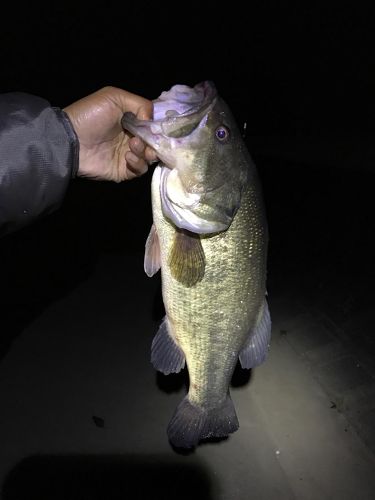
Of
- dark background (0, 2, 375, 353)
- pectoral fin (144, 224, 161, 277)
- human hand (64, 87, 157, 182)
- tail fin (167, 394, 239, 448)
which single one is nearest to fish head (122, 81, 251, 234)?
pectoral fin (144, 224, 161, 277)

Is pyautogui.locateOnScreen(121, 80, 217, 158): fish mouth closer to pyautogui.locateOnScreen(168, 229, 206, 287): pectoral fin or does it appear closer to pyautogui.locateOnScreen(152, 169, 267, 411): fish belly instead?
pyautogui.locateOnScreen(152, 169, 267, 411): fish belly

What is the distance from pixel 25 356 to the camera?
352 centimetres

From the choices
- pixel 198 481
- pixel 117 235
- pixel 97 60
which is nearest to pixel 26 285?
pixel 117 235

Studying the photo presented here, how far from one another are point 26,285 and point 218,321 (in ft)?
11.9

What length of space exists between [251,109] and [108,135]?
14772 millimetres

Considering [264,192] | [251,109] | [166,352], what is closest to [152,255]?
[166,352]

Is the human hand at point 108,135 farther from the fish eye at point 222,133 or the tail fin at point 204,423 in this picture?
the tail fin at point 204,423

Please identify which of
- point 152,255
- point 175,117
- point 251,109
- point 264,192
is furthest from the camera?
point 251,109

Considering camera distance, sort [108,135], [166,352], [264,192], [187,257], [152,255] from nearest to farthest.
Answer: [187,257] → [152,255] → [166,352] → [108,135] → [264,192]

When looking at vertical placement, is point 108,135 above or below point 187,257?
above

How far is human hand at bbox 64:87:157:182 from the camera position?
196cm

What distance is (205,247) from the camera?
1.62 meters

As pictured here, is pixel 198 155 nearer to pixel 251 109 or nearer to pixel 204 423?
pixel 204 423

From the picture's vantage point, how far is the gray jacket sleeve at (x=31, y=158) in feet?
5.55
